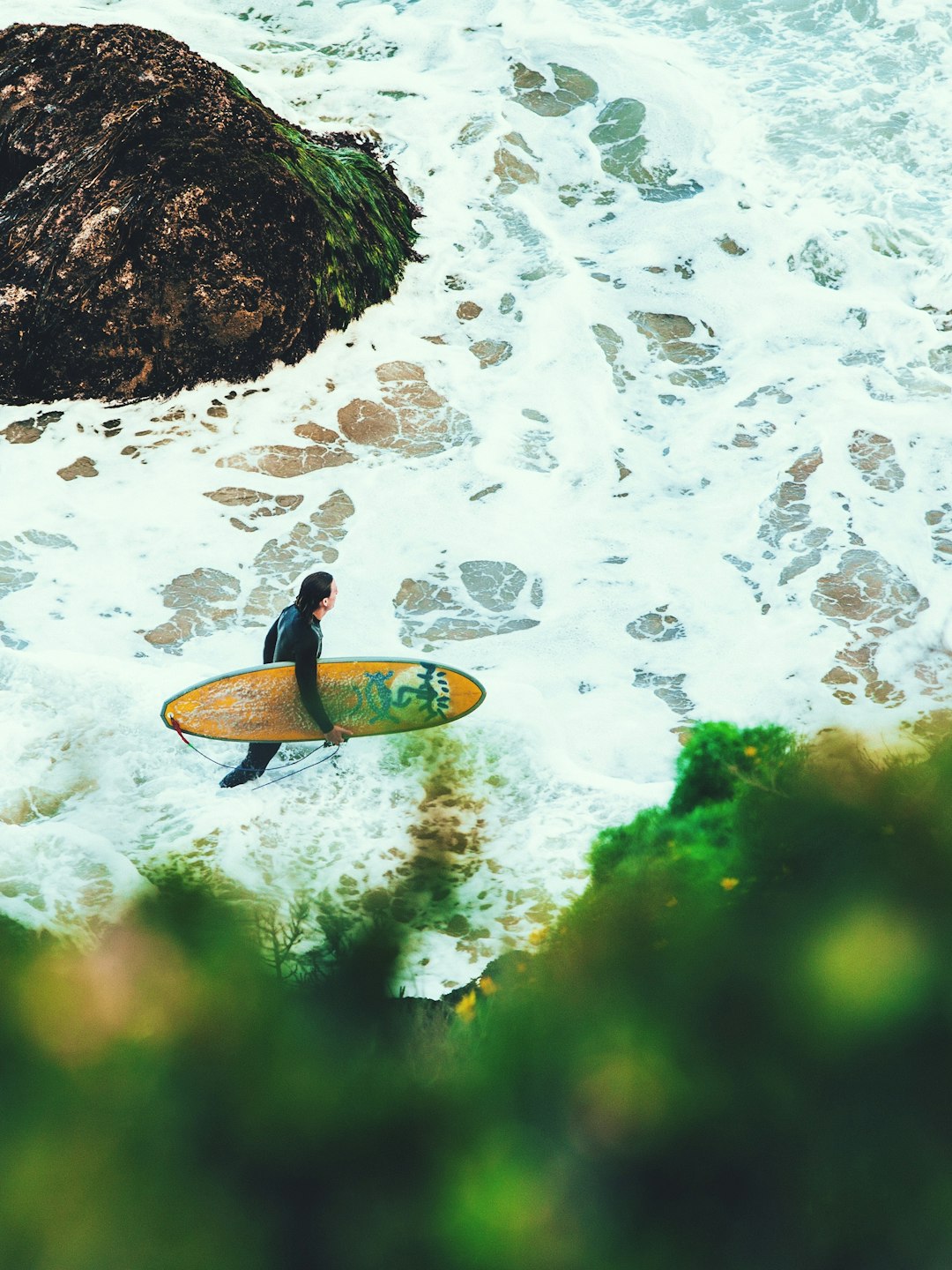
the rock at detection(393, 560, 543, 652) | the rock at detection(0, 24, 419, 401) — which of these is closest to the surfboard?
the rock at detection(393, 560, 543, 652)

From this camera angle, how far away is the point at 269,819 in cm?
525

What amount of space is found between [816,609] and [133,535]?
4.42 m

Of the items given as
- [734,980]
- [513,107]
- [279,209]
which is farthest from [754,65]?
[734,980]

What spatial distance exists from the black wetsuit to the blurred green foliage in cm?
341

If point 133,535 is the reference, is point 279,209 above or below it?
above

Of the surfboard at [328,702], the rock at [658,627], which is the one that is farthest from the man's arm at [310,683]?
the rock at [658,627]

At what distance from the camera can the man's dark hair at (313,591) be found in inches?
204

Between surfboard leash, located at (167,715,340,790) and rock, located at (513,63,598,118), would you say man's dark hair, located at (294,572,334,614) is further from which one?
rock, located at (513,63,598,118)

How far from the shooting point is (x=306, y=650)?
5.19m

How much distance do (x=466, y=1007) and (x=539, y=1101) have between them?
347 mm

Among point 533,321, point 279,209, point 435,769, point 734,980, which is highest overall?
point 734,980

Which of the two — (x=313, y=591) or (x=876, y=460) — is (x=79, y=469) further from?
(x=876, y=460)

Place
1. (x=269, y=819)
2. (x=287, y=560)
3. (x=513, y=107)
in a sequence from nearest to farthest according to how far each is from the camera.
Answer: (x=269, y=819), (x=287, y=560), (x=513, y=107)

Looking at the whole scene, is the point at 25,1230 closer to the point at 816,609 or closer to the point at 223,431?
the point at 816,609
